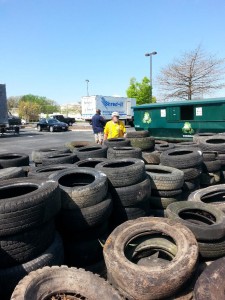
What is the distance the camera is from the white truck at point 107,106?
112 feet

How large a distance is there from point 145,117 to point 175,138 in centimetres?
212

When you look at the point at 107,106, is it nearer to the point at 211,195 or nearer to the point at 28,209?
the point at 211,195

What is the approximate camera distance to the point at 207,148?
6.73 meters

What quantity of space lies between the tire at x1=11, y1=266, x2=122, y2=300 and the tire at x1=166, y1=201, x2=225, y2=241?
4.31 ft

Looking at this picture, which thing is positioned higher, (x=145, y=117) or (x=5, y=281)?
(x=145, y=117)

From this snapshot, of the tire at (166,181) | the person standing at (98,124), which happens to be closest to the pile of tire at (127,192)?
the tire at (166,181)

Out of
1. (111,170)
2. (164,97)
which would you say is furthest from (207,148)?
(164,97)

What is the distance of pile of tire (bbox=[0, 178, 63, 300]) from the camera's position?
2.74 meters

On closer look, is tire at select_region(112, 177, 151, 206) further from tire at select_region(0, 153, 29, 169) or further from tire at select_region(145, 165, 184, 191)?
tire at select_region(0, 153, 29, 169)

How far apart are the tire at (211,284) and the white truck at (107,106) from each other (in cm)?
3229

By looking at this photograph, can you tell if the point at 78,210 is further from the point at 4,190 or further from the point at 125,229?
the point at 4,190

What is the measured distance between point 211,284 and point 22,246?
1.92 metres

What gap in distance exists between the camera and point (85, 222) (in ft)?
11.6

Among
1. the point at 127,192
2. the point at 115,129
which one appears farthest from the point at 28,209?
the point at 115,129
